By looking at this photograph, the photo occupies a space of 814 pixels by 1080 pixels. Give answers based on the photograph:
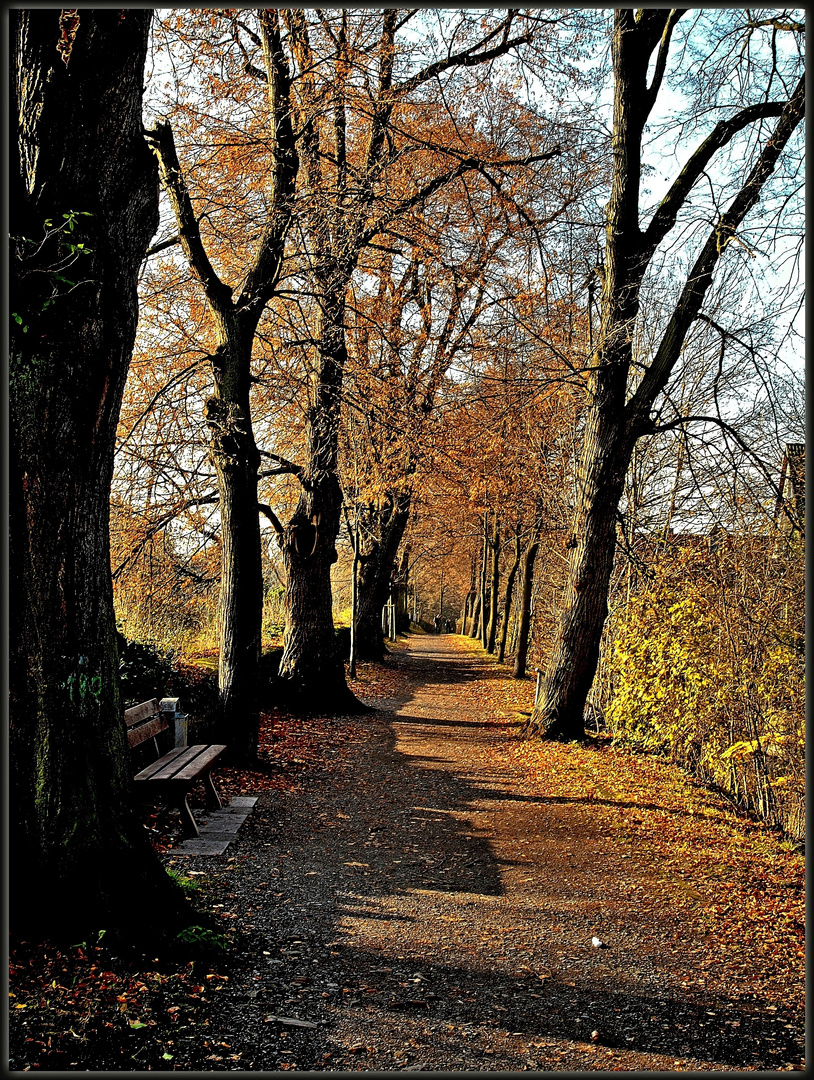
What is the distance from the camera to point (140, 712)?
23.4 ft

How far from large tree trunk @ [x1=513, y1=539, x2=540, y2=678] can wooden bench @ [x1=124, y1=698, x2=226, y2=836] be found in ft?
38.6

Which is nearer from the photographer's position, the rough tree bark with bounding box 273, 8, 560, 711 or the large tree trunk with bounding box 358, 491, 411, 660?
the rough tree bark with bounding box 273, 8, 560, 711

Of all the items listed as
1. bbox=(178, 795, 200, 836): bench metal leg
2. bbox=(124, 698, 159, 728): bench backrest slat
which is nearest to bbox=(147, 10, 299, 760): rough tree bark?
bbox=(124, 698, 159, 728): bench backrest slat

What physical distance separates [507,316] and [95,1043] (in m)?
10.4

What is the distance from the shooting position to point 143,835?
445 centimetres

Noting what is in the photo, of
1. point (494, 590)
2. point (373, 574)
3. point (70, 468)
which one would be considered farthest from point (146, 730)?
point (494, 590)

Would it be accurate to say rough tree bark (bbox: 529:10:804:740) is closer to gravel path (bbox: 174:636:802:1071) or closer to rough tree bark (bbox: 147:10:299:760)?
gravel path (bbox: 174:636:802:1071)

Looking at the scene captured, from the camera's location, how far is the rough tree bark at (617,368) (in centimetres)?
1107

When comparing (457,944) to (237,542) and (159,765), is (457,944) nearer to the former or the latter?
(159,765)

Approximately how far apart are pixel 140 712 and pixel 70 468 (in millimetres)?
3586

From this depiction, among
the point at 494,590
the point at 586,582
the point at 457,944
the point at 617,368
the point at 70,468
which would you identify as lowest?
the point at 457,944

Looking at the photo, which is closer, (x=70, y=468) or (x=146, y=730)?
(x=70, y=468)

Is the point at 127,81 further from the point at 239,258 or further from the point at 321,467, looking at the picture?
the point at 321,467

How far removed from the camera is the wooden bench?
649 cm
